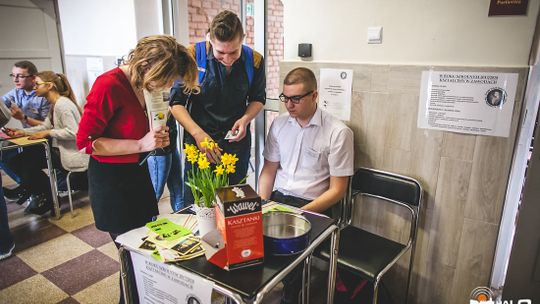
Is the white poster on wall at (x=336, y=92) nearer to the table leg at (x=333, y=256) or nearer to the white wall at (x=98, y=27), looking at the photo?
the table leg at (x=333, y=256)

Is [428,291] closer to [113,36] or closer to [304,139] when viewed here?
[304,139]

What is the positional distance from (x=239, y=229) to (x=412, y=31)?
135cm

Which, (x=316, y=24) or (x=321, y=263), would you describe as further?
(x=321, y=263)

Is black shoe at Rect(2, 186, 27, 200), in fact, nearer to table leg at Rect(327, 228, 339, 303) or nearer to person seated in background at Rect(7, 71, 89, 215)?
person seated in background at Rect(7, 71, 89, 215)

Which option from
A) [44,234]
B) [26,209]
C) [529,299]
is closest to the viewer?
[529,299]

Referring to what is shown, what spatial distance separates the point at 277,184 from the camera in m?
2.08

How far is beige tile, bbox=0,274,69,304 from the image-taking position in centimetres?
205

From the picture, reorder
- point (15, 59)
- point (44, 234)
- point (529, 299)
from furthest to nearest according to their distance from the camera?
1. point (15, 59)
2. point (44, 234)
3. point (529, 299)

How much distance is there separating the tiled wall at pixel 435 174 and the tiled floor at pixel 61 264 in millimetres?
665

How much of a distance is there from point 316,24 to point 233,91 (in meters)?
0.62

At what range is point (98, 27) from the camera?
3.50m

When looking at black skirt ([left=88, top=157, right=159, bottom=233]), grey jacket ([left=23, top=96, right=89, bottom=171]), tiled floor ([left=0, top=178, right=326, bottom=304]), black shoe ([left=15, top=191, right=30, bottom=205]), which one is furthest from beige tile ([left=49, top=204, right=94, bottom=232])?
black skirt ([left=88, top=157, right=159, bottom=233])

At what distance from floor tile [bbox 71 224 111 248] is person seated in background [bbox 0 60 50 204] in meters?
0.72

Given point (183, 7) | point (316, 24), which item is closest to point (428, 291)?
point (316, 24)
